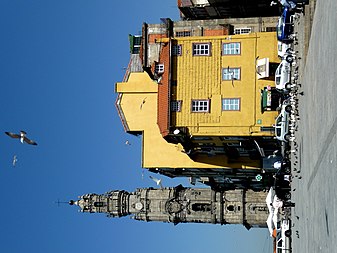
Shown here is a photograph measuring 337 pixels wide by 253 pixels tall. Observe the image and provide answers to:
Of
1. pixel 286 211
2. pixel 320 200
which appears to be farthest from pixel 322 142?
pixel 286 211

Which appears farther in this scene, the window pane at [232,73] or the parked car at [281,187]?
the parked car at [281,187]

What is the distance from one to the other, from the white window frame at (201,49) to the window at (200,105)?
122 inches

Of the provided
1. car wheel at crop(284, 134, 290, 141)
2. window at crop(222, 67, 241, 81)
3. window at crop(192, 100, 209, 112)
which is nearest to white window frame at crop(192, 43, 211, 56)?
window at crop(222, 67, 241, 81)

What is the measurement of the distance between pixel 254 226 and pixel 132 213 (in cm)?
1123

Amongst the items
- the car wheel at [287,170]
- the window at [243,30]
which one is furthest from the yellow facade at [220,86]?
the car wheel at [287,170]

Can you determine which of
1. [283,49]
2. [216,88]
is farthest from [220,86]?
[283,49]

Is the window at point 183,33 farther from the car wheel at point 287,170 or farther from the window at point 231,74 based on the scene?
the car wheel at point 287,170

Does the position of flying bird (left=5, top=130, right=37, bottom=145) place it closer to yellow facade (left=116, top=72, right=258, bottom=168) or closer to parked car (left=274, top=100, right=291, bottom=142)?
parked car (left=274, top=100, right=291, bottom=142)

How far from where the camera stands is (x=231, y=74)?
126 feet

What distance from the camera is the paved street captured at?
15758mm

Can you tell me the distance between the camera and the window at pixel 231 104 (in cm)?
3816

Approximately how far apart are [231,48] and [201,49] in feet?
6.39

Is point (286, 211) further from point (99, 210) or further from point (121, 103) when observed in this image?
point (99, 210)

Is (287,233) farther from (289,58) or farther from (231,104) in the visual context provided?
(231,104)
